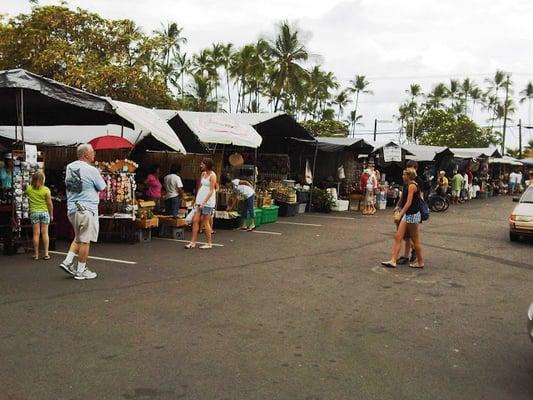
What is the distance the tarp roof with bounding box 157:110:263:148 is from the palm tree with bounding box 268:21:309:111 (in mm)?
25775

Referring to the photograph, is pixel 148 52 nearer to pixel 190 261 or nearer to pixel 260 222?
pixel 260 222

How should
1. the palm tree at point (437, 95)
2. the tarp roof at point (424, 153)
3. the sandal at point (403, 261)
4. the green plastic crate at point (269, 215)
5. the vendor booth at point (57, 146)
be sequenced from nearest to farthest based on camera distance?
the vendor booth at point (57, 146) → the sandal at point (403, 261) → the green plastic crate at point (269, 215) → the tarp roof at point (424, 153) → the palm tree at point (437, 95)

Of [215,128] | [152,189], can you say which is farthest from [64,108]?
[215,128]

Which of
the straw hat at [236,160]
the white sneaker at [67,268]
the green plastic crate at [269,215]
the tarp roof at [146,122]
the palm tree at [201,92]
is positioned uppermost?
the palm tree at [201,92]

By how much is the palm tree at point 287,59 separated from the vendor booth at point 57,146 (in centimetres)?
2564

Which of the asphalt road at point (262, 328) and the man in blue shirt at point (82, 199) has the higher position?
the man in blue shirt at point (82, 199)

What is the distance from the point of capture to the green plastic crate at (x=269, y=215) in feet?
47.8

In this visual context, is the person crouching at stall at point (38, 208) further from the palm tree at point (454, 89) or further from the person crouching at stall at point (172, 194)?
the palm tree at point (454, 89)

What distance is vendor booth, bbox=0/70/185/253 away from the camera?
8.55 metres

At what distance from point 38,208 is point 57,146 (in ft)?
21.6

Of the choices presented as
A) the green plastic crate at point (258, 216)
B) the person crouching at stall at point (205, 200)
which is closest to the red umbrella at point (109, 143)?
the person crouching at stall at point (205, 200)

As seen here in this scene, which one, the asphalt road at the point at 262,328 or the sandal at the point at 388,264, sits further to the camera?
the sandal at the point at 388,264

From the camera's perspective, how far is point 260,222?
47.0 feet

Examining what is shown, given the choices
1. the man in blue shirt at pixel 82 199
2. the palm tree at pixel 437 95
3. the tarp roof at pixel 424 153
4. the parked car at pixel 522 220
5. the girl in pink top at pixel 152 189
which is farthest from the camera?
the palm tree at pixel 437 95
